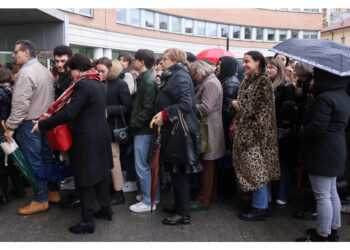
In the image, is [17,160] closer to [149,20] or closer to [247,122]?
[247,122]

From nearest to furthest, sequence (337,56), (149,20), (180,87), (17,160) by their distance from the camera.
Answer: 1. (337,56)
2. (180,87)
3. (17,160)
4. (149,20)

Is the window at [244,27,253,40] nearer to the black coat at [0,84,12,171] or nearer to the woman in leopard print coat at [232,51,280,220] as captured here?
the woman in leopard print coat at [232,51,280,220]

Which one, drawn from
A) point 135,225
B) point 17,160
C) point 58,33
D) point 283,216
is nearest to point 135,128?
point 135,225

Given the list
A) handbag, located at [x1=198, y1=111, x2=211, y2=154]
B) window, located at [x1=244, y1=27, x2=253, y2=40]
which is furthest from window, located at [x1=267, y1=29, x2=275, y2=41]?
handbag, located at [x1=198, y1=111, x2=211, y2=154]

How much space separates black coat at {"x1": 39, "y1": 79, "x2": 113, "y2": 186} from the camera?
3.23 meters

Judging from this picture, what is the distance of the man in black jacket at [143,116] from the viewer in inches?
152

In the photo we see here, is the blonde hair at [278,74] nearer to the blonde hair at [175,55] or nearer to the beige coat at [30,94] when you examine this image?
the blonde hair at [175,55]

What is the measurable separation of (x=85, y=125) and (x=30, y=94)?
1.01 meters

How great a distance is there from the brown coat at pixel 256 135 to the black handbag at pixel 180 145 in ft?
2.09

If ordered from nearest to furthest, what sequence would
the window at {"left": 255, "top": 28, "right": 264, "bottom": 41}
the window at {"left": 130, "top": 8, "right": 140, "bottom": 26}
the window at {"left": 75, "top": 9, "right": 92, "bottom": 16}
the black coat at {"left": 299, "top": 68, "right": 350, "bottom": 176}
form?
1. the black coat at {"left": 299, "top": 68, "right": 350, "bottom": 176}
2. the window at {"left": 75, "top": 9, "right": 92, "bottom": 16}
3. the window at {"left": 130, "top": 8, "right": 140, "bottom": 26}
4. the window at {"left": 255, "top": 28, "right": 264, "bottom": 41}

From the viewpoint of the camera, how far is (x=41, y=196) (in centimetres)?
407

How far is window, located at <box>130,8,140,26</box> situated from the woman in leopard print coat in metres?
25.2

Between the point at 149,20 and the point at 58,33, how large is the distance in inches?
886

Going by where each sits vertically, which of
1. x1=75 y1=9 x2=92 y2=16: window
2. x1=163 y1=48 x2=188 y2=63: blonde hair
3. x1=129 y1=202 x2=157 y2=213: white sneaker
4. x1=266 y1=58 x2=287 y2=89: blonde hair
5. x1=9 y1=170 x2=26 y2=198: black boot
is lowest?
x1=129 y1=202 x2=157 y2=213: white sneaker
